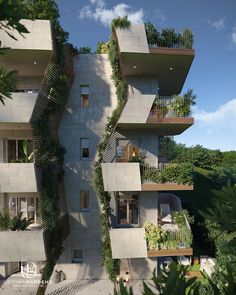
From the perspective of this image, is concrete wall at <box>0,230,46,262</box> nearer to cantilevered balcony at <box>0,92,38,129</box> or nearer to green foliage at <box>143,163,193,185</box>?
cantilevered balcony at <box>0,92,38,129</box>

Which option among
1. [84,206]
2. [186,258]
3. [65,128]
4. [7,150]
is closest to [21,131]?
[7,150]

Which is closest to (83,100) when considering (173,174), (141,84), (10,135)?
(141,84)

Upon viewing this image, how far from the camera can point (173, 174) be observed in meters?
14.1

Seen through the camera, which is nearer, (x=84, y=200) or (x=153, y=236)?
(x=153, y=236)

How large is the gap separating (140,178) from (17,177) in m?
6.28

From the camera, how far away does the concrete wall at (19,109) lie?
42.1 feet

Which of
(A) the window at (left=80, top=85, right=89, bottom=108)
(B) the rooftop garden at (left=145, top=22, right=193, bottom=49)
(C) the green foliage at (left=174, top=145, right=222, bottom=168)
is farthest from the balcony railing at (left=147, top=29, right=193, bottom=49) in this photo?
(C) the green foliage at (left=174, top=145, right=222, bottom=168)

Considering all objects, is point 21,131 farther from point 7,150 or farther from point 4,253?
point 4,253

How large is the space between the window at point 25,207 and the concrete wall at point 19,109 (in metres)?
5.40

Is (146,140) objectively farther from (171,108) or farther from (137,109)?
(171,108)

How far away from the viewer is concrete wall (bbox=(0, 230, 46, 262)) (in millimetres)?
13039

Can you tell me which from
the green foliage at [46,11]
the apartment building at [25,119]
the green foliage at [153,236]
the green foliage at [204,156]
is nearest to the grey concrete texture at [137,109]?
the apartment building at [25,119]

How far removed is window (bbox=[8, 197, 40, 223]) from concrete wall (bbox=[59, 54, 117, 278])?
6.45ft

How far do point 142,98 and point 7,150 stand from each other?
8482mm
